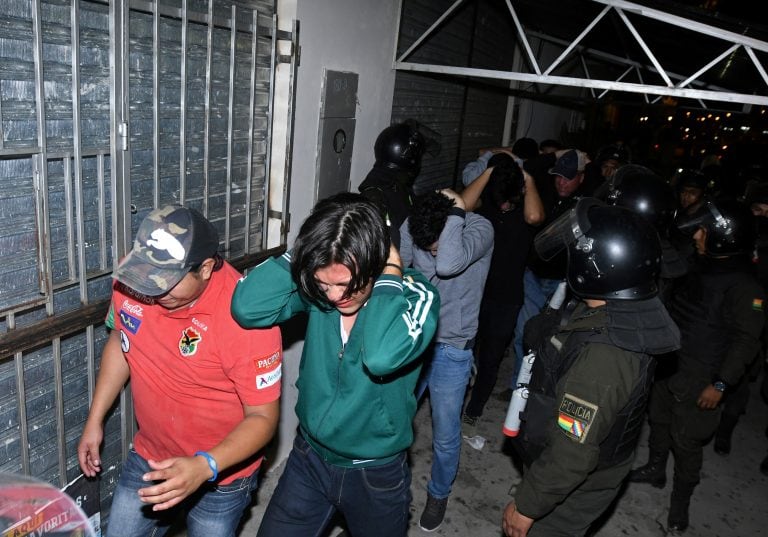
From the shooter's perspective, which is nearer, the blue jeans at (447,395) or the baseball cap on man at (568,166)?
the blue jeans at (447,395)

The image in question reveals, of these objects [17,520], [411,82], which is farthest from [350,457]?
[411,82]

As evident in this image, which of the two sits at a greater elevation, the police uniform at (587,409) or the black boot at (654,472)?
the police uniform at (587,409)

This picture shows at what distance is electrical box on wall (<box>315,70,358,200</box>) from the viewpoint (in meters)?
3.99

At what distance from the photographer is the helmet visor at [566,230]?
2.77 metres

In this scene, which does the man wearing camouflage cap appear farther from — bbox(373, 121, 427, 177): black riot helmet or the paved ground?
bbox(373, 121, 427, 177): black riot helmet

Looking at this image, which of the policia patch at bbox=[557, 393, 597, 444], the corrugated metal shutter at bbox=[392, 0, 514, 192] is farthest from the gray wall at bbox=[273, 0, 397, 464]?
the policia patch at bbox=[557, 393, 597, 444]

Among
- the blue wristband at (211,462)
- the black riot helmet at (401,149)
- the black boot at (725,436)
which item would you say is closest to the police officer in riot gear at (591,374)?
the blue wristband at (211,462)

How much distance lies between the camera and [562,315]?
285cm

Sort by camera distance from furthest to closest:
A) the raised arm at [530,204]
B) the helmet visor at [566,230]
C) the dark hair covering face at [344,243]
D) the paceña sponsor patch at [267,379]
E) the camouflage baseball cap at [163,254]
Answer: the raised arm at [530,204]
the helmet visor at [566,230]
the paceña sponsor patch at [267,379]
the camouflage baseball cap at [163,254]
the dark hair covering face at [344,243]

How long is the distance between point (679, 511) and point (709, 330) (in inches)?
54.0

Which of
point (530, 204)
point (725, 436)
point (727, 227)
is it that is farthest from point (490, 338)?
point (725, 436)

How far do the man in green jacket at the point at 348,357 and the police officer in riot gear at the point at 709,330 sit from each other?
8.33ft

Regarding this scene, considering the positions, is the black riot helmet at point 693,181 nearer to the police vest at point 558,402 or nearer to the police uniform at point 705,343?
the police uniform at point 705,343

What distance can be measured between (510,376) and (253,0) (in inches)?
182
